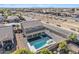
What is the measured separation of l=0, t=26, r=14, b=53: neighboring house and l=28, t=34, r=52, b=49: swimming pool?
0.26 m

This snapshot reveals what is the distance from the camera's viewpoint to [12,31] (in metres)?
2.52

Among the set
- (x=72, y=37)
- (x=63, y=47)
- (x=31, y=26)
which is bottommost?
(x=63, y=47)

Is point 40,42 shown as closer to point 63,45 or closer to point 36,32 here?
point 36,32

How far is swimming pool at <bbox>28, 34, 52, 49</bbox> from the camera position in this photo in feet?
8.28

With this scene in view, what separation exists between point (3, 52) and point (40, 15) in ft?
2.34

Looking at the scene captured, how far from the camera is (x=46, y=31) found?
8.38 ft

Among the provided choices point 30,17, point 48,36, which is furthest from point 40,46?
point 30,17

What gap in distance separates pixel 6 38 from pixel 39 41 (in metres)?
0.44

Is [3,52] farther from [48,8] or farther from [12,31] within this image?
[48,8]

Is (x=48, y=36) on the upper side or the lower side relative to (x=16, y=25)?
lower

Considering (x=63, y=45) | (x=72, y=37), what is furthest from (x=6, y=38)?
(x=72, y=37)

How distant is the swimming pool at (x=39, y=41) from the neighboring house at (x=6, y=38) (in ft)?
0.84

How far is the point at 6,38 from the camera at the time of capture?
2492 mm
